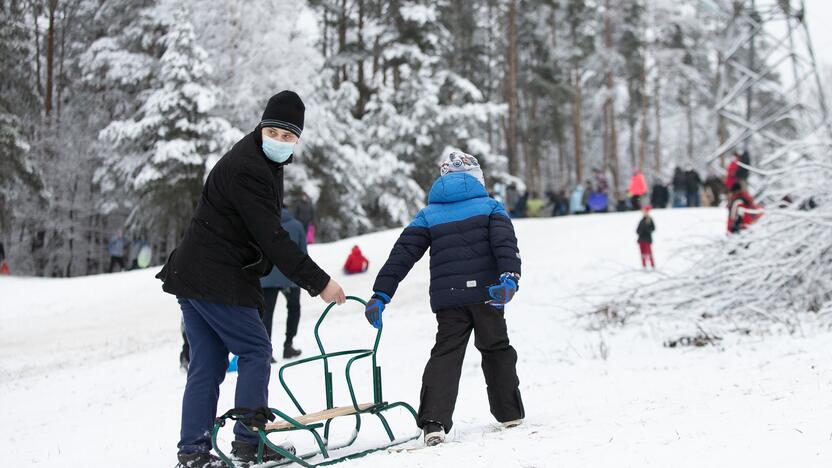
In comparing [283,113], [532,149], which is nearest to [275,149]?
[283,113]

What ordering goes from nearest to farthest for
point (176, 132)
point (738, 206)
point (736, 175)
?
1. point (738, 206)
2. point (736, 175)
3. point (176, 132)

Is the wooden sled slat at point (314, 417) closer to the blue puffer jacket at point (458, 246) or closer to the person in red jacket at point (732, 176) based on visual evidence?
the blue puffer jacket at point (458, 246)

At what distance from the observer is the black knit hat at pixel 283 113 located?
4078 mm

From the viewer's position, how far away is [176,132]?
69.2ft

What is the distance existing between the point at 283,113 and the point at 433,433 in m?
1.92

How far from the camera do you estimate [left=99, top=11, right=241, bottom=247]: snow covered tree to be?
20406mm

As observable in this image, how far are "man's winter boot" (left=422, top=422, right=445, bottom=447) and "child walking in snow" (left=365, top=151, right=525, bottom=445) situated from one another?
0.10 m

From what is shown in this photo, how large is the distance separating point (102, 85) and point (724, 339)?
21.6 m

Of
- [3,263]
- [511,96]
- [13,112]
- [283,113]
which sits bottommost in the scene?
[3,263]

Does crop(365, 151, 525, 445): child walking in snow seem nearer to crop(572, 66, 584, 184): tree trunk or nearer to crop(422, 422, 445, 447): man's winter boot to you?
crop(422, 422, 445, 447): man's winter boot

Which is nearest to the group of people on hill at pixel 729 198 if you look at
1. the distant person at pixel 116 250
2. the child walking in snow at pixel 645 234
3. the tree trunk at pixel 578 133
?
the child walking in snow at pixel 645 234

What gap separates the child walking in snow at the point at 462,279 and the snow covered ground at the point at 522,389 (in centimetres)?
30

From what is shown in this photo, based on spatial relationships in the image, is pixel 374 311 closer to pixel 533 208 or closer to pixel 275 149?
pixel 275 149

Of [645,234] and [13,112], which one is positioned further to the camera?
[13,112]
